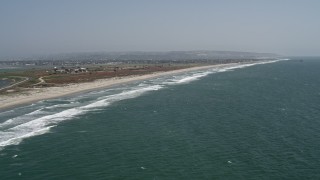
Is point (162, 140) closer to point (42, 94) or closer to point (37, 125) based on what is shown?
point (37, 125)

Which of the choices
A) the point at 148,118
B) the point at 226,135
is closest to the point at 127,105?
the point at 148,118

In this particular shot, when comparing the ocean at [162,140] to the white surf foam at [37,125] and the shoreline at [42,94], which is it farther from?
the shoreline at [42,94]

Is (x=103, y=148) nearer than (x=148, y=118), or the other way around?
(x=103, y=148)

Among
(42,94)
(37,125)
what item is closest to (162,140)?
(37,125)

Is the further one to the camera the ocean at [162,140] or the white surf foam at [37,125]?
the white surf foam at [37,125]

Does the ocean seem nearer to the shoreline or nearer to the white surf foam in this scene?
the white surf foam

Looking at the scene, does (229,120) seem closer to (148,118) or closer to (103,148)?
(148,118)

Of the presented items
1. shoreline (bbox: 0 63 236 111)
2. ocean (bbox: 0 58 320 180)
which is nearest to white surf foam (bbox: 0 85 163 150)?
ocean (bbox: 0 58 320 180)

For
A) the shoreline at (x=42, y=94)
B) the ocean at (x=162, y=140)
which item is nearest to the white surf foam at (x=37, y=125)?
the ocean at (x=162, y=140)
